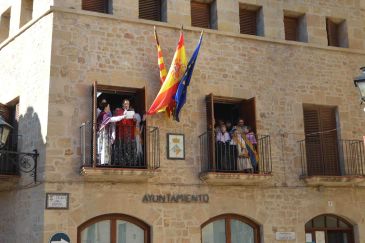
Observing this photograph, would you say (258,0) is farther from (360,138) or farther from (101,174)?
(101,174)

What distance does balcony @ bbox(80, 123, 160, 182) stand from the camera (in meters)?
11.3

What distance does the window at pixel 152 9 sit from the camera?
44.3ft

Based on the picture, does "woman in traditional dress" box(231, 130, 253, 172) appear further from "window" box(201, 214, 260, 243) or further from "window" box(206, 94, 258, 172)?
"window" box(201, 214, 260, 243)

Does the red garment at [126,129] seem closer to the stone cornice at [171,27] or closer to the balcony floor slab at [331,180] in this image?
the stone cornice at [171,27]

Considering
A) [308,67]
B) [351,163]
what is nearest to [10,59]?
[308,67]

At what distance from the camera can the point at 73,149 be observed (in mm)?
11672

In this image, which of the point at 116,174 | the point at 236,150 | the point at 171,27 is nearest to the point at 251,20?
the point at 171,27

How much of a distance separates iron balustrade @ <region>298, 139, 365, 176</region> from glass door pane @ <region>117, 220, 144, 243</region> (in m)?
4.64

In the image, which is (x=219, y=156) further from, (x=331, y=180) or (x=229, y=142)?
(x=331, y=180)

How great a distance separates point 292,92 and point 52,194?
21.6 ft

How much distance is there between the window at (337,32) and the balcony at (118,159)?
6.32 metres

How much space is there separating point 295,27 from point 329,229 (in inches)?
214

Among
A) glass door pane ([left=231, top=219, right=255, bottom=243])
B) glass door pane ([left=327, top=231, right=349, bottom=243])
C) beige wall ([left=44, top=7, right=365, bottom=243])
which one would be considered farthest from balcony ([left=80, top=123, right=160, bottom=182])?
glass door pane ([left=327, top=231, right=349, bottom=243])

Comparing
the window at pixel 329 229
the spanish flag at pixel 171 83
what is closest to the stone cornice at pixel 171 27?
the spanish flag at pixel 171 83
